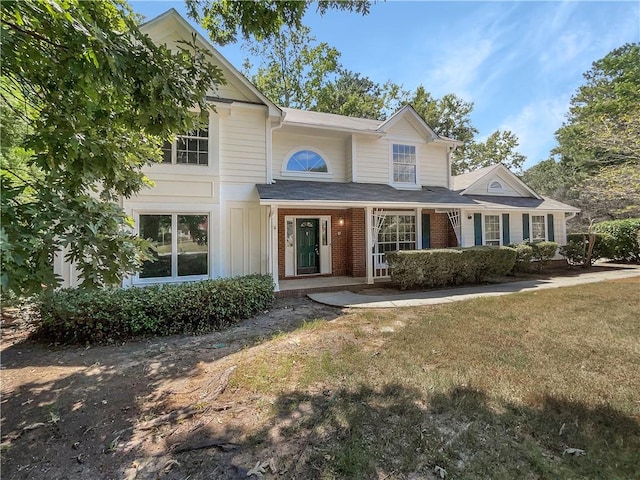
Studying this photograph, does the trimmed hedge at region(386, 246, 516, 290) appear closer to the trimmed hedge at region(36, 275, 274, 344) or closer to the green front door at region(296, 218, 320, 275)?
the green front door at region(296, 218, 320, 275)

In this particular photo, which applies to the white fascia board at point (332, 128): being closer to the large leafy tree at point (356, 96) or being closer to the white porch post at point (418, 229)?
the white porch post at point (418, 229)

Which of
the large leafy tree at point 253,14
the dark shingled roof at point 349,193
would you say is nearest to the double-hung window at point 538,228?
the dark shingled roof at point 349,193

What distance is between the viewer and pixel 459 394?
3.78 metres

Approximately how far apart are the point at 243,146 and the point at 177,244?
12.1 ft

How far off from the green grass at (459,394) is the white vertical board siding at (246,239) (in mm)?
3908

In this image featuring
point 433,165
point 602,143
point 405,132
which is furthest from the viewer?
point 433,165

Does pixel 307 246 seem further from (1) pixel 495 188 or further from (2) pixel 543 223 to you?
(2) pixel 543 223

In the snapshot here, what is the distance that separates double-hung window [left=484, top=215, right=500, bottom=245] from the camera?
47.1ft

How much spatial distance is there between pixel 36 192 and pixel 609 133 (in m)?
17.3

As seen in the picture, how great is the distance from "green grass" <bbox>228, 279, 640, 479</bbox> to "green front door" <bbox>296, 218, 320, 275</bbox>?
18.1 ft

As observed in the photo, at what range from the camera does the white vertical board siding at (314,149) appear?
11.5 m

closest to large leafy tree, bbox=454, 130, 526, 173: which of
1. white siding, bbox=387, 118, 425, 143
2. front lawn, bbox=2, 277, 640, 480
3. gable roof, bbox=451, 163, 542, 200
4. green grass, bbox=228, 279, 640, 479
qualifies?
gable roof, bbox=451, 163, 542, 200

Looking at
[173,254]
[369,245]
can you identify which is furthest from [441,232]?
[173,254]

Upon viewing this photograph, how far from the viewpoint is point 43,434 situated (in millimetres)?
3291
